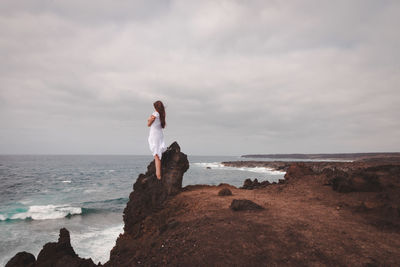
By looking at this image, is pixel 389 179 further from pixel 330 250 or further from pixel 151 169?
pixel 151 169

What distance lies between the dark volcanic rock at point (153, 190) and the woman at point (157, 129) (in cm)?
106

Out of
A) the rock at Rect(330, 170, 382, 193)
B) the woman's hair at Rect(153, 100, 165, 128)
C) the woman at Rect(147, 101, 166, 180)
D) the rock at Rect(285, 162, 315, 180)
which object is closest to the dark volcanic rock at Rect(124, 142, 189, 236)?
the woman at Rect(147, 101, 166, 180)

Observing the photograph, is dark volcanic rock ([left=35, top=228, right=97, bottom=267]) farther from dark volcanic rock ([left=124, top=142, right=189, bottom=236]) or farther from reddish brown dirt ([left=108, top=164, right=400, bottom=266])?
dark volcanic rock ([left=124, top=142, right=189, bottom=236])

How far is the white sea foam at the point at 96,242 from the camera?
11.3 meters

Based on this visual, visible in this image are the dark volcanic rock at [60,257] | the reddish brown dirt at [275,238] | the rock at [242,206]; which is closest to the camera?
the reddish brown dirt at [275,238]

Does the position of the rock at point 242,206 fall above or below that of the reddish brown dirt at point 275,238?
above

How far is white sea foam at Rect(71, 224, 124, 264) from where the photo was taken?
11273 mm

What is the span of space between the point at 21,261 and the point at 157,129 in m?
5.32

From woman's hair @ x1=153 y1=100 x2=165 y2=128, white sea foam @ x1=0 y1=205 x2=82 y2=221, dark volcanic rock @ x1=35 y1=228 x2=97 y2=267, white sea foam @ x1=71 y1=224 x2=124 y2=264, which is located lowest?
white sea foam @ x1=0 y1=205 x2=82 y2=221

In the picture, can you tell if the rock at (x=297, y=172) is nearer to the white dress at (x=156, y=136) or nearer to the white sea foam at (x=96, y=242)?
the white dress at (x=156, y=136)

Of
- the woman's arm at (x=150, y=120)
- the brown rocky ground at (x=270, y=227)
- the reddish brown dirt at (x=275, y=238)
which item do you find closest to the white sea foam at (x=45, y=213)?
the brown rocky ground at (x=270, y=227)

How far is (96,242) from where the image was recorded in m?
12.9

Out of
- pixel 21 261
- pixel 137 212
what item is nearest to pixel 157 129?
pixel 137 212

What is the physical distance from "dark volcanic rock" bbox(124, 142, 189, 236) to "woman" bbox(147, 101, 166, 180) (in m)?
1.06
